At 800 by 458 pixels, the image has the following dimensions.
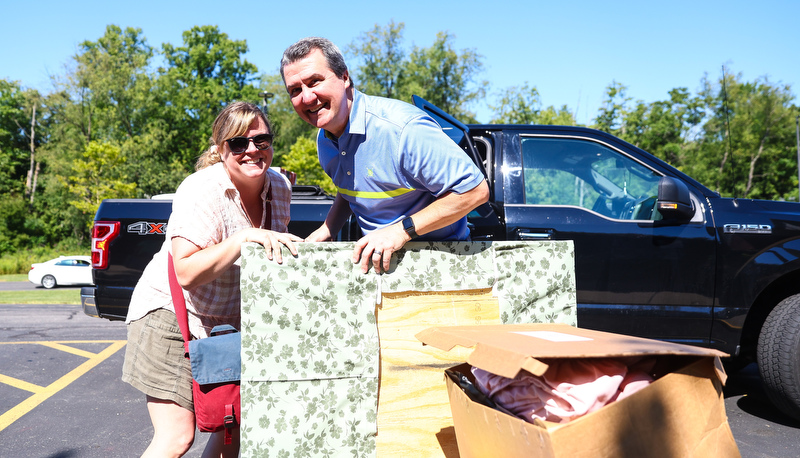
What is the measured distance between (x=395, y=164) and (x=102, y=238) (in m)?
3.22

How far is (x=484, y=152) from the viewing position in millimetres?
4129

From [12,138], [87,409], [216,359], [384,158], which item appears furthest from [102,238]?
[12,138]

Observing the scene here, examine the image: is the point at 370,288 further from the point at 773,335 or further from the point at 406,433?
the point at 773,335

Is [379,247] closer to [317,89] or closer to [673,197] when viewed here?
[317,89]

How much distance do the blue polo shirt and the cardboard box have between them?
0.77m

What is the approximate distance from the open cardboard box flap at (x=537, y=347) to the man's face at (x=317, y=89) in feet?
3.17

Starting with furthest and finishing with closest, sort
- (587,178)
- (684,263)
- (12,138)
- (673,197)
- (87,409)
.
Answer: (12,138) → (87,409) → (587,178) → (684,263) → (673,197)

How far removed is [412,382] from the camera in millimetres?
2078

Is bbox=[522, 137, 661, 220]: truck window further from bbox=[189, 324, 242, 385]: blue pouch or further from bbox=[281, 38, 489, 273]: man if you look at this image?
bbox=[189, 324, 242, 385]: blue pouch

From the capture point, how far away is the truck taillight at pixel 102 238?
4359mm

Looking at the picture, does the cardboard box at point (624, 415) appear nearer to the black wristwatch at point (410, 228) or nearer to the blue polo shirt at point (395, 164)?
the black wristwatch at point (410, 228)

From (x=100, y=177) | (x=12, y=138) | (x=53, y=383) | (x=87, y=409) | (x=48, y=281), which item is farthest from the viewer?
(x=12, y=138)

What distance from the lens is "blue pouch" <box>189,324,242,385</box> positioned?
2.01m

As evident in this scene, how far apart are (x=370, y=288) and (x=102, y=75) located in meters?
42.4
